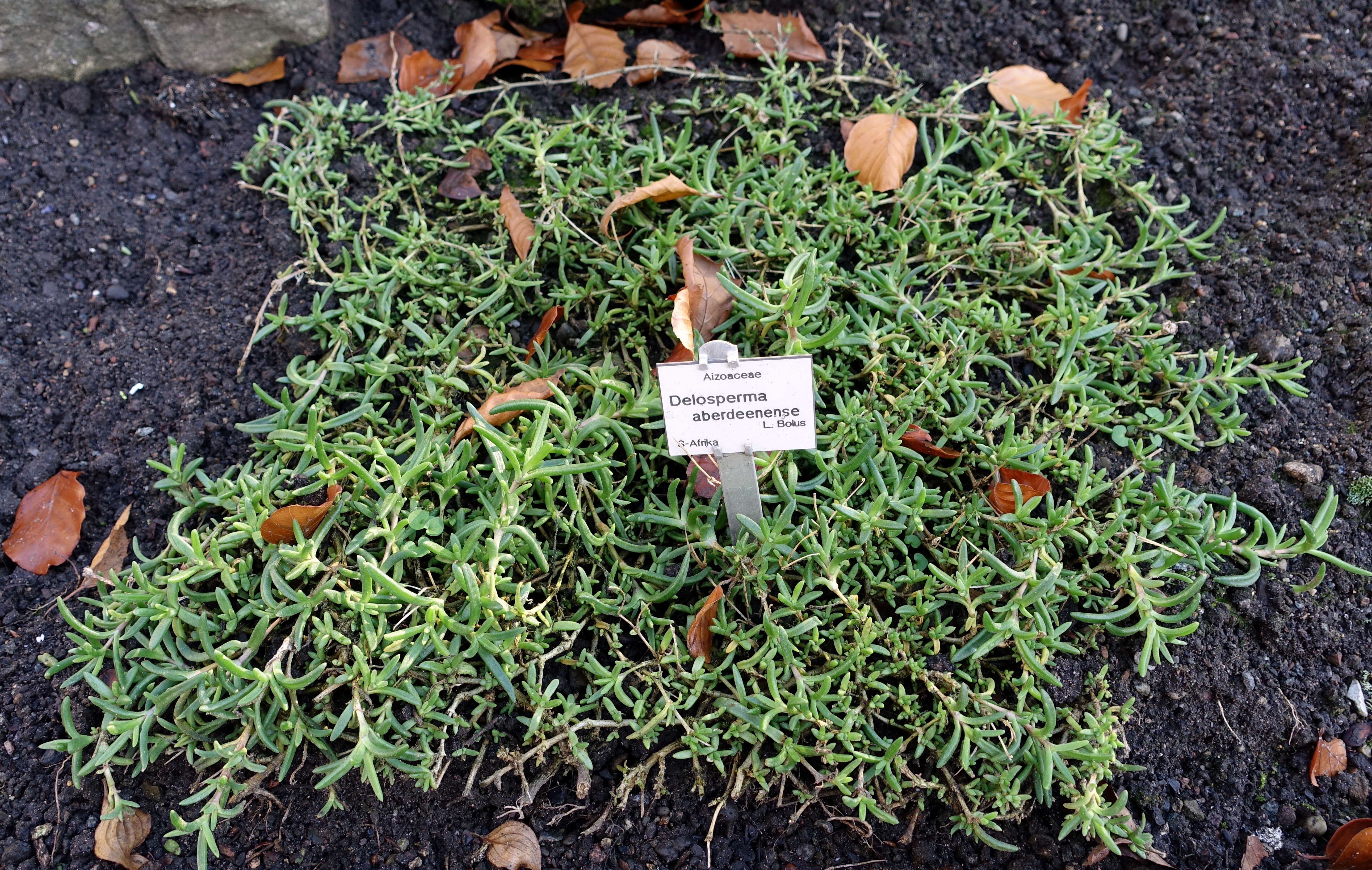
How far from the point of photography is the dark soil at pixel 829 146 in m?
2.01

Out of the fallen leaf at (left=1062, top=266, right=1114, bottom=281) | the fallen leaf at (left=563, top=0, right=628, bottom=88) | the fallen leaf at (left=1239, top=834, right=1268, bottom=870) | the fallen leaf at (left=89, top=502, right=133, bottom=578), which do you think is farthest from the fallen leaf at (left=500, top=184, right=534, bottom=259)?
the fallen leaf at (left=1239, top=834, right=1268, bottom=870)

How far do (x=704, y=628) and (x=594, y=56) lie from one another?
2069 mm

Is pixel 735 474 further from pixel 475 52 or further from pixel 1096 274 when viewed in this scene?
pixel 475 52

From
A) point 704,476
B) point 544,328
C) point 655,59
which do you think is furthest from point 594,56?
point 704,476

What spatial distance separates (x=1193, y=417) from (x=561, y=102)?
7.08ft

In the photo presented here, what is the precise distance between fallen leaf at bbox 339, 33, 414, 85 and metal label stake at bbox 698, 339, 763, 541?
1.98 meters

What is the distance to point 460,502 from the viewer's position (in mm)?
2178

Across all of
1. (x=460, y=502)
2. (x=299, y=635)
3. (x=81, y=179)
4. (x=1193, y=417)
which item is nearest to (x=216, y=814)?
(x=299, y=635)

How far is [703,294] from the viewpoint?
240 centimetres

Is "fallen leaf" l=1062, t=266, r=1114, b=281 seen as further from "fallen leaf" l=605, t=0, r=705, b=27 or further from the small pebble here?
"fallen leaf" l=605, t=0, r=705, b=27

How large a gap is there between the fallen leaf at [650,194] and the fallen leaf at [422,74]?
903 millimetres

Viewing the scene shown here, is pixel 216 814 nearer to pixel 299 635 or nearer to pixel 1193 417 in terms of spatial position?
pixel 299 635

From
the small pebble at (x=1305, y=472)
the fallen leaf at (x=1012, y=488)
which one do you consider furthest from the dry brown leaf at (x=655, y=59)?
the small pebble at (x=1305, y=472)

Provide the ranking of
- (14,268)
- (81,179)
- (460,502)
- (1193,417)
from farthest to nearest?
(81,179), (14,268), (1193,417), (460,502)
